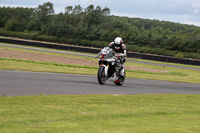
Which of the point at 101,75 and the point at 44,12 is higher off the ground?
the point at 44,12

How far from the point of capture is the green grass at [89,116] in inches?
227

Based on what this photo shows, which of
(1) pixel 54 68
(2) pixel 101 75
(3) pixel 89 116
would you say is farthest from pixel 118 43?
(1) pixel 54 68

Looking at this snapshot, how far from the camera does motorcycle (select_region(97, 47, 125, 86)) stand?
1314 centimetres

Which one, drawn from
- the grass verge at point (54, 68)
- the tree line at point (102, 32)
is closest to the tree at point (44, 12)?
the tree line at point (102, 32)

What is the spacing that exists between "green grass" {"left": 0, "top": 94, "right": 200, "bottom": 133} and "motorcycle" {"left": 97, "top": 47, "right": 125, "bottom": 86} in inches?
148

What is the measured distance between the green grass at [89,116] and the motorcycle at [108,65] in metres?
3.75

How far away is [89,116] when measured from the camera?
6.78m

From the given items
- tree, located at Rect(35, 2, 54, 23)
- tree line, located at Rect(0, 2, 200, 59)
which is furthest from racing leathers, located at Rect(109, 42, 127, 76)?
tree, located at Rect(35, 2, 54, 23)

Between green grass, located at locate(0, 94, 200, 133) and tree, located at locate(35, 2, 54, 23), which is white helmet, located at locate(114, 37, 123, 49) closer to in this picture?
green grass, located at locate(0, 94, 200, 133)

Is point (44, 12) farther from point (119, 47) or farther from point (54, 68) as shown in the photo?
point (119, 47)

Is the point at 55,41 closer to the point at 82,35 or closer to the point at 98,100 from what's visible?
the point at 82,35

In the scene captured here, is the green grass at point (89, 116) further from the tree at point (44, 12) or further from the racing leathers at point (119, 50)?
the tree at point (44, 12)

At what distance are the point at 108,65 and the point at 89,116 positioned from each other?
6739 mm

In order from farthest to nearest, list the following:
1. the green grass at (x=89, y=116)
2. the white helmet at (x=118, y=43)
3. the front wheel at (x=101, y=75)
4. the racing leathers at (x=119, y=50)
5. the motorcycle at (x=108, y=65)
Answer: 1. the racing leathers at (x=119, y=50)
2. the white helmet at (x=118, y=43)
3. the motorcycle at (x=108, y=65)
4. the front wheel at (x=101, y=75)
5. the green grass at (x=89, y=116)
